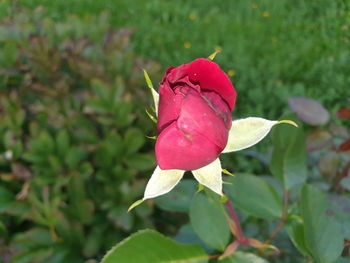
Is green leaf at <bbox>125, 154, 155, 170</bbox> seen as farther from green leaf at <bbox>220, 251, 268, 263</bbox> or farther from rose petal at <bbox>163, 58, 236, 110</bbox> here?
rose petal at <bbox>163, 58, 236, 110</bbox>

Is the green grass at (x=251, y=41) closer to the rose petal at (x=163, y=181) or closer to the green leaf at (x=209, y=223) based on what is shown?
the green leaf at (x=209, y=223)

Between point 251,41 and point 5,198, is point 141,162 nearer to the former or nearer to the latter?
point 5,198

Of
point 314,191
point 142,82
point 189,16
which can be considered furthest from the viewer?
point 189,16

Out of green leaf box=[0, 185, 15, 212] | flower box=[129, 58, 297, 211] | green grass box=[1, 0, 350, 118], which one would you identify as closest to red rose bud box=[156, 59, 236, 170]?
flower box=[129, 58, 297, 211]

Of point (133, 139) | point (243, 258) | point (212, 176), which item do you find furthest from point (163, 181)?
point (133, 139)

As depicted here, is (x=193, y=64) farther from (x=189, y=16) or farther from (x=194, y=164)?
(x=189, y=16)

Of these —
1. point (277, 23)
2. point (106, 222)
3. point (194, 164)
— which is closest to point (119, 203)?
point (106, 222)
